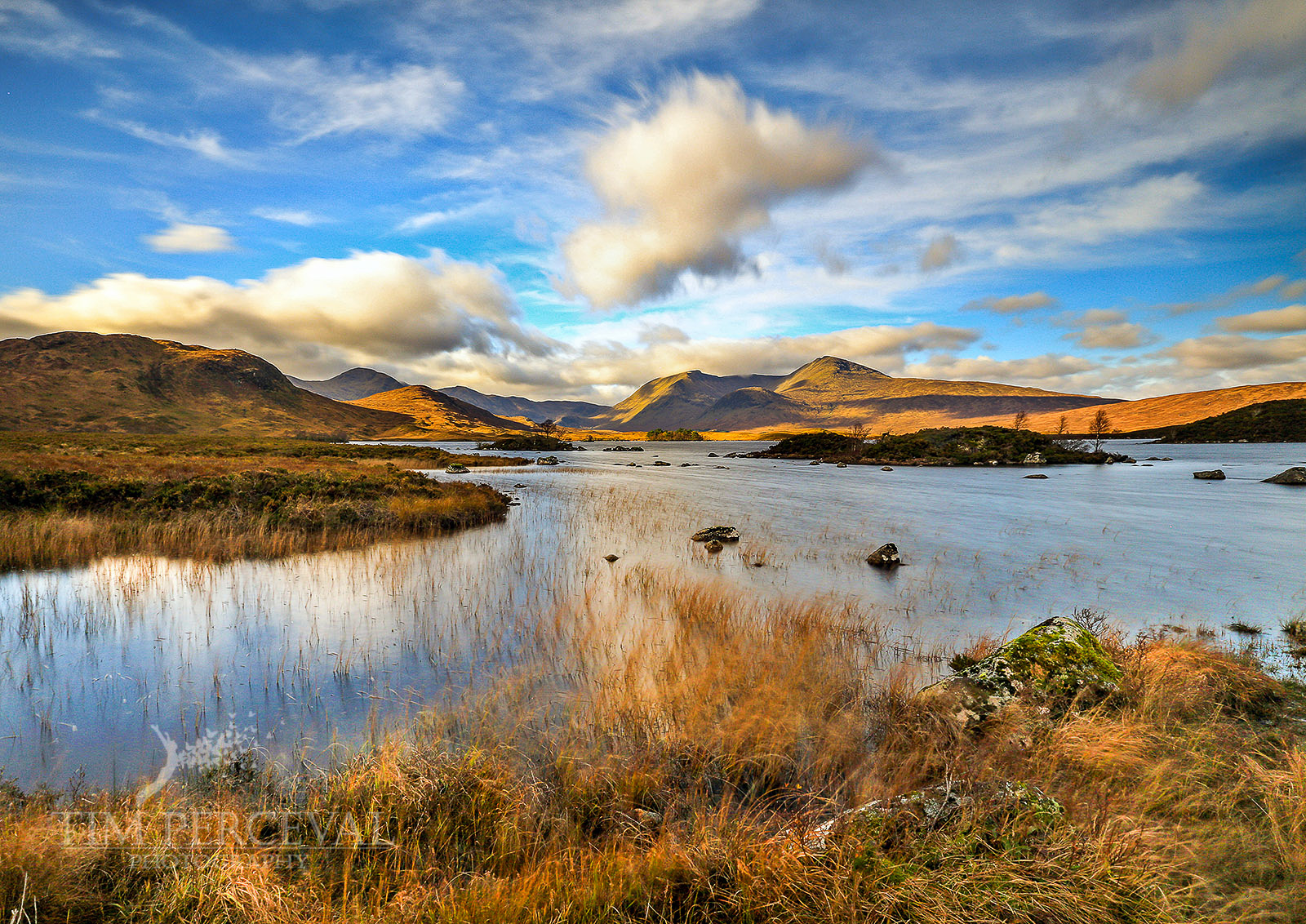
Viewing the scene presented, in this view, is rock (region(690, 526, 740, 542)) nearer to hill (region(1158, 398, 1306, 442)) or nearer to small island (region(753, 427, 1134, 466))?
small island (region(753, 427, 1134, 466))

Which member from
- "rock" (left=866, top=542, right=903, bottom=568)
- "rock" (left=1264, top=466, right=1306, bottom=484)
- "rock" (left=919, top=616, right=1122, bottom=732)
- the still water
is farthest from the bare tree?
"rock" (left=919, top=616, right=1122, bottom=732)

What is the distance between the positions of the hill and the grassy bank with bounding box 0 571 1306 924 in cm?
17988

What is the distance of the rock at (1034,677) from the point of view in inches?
259

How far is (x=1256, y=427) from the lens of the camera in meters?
128

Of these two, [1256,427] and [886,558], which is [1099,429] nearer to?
[1256,427]

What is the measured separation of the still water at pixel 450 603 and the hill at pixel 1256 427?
147 m

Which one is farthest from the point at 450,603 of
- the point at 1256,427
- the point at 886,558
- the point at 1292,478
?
the point at 1256,427

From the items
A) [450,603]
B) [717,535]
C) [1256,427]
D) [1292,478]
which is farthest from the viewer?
[1256,427]

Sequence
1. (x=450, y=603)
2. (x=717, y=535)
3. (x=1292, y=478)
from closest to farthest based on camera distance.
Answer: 1. (x=450, y=603)
2. (x=717, y=535)
3. (x=1292, y=478)

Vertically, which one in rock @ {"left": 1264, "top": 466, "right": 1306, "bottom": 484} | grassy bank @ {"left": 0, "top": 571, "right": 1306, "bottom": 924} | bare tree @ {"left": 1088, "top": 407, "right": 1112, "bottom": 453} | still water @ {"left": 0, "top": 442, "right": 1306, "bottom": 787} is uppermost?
bare tree @ {"left": 1088, "top": 407, "right": 1112, "bottom": 453}

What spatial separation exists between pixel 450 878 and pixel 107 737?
6340 mm

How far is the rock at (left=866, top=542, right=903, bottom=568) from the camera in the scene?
17.6 meters

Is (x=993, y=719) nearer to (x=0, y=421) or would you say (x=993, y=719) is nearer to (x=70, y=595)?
(x=70, y=595)

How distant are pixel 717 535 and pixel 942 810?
1740 centimetres
